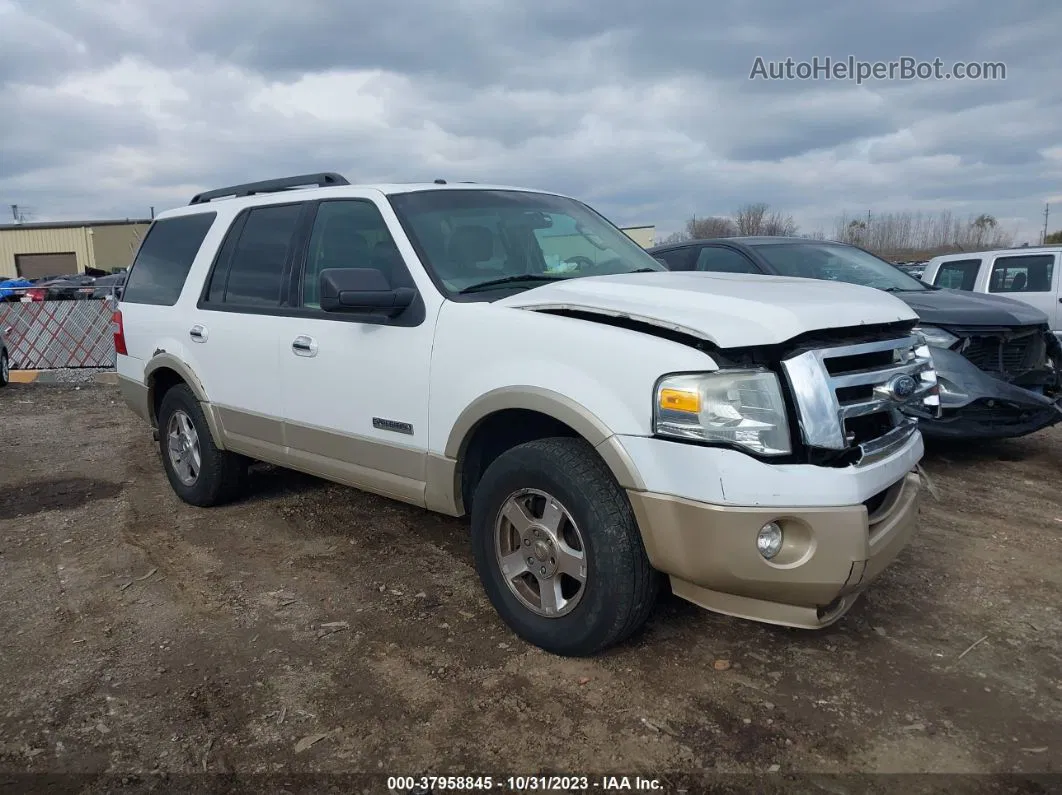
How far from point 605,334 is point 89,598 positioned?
295cm

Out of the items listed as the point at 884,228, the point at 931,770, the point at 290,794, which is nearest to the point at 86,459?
the point at 290,794

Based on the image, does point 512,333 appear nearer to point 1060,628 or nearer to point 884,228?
point 1060,628

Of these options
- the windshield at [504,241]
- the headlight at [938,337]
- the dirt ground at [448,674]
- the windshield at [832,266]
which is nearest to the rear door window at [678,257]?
the windshield at [832,266]

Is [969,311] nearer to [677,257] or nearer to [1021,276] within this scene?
[677,257]

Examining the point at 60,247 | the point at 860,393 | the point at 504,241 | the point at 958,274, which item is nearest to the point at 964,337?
the point at 860,393

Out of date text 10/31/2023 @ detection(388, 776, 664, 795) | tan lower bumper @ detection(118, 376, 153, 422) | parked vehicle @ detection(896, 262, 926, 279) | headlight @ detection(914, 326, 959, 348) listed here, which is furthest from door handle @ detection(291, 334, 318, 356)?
parked vehicle @ detection(896, 262, 926, 279)

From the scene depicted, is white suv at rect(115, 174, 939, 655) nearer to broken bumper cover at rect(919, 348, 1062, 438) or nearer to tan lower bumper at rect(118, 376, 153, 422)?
tan lower bumper at rect(118, 376, 153, 422)

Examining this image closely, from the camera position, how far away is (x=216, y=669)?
3.20 meters

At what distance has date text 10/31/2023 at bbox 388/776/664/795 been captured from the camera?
244 cm

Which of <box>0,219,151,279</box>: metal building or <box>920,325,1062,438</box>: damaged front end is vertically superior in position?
<box>0,219,151,279</box>: metal building

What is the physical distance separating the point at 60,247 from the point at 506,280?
58837 millimetres

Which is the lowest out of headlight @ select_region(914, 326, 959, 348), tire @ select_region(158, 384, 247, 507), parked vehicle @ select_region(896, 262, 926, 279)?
tire @ select_region(158, 384, 247, 507)

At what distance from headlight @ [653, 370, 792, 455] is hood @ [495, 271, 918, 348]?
0.13 m

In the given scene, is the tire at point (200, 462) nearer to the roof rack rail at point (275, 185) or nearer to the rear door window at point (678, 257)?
the roof rack rail at point (275, 185)
